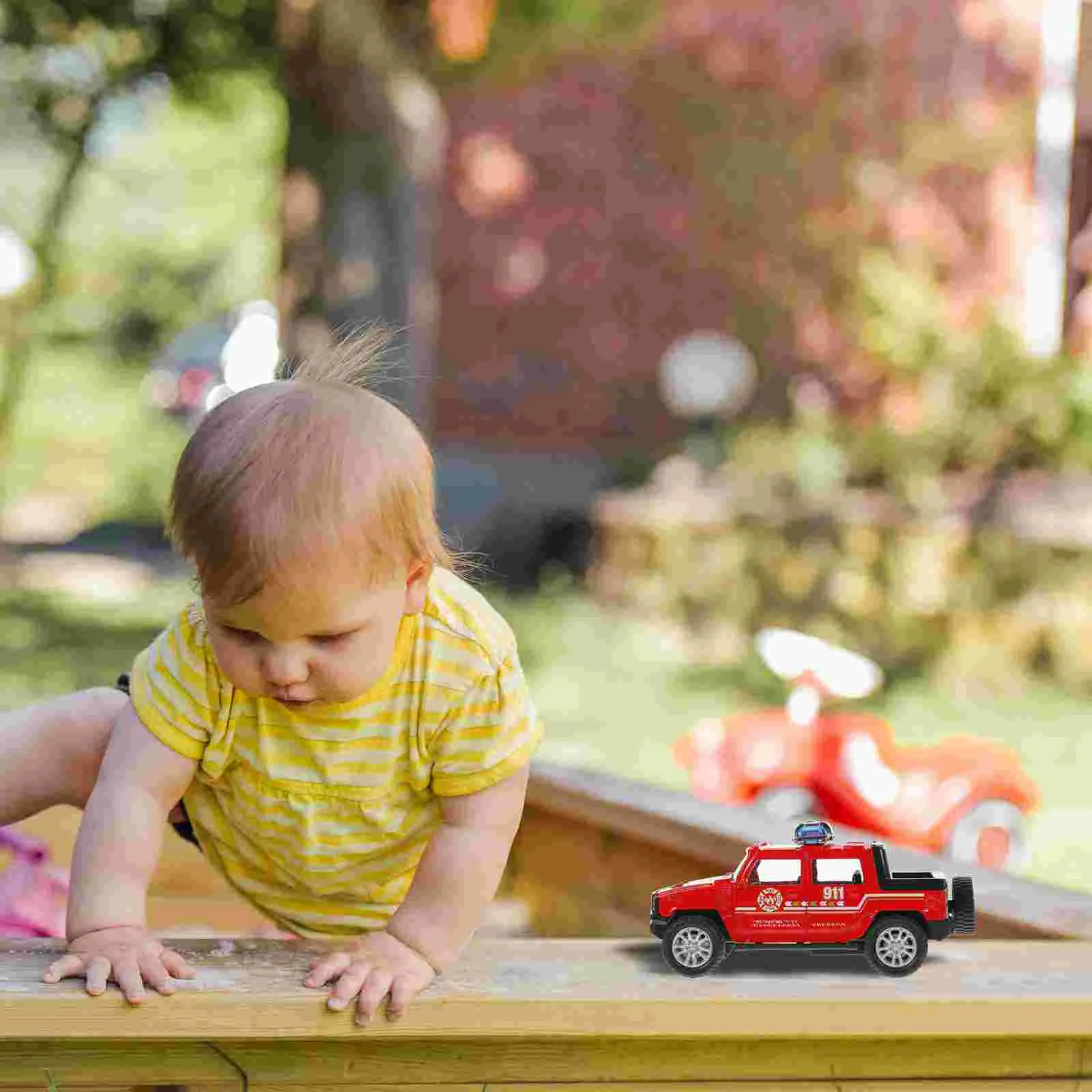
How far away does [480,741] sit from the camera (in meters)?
1.67

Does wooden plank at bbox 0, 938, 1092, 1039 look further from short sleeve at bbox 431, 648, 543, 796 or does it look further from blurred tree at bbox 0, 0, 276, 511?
blurred tree at bbox 0, 0, 276, 511

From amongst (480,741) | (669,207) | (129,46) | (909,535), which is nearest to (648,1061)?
(480,741)

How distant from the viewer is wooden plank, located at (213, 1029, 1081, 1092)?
1.46 m

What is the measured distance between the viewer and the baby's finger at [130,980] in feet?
4.56

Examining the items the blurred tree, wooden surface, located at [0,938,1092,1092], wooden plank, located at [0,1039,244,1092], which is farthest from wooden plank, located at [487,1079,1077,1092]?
the blurred tree

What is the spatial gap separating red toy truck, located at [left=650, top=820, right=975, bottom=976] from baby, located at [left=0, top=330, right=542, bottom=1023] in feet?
0.72

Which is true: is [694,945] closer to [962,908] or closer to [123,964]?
[962,908]

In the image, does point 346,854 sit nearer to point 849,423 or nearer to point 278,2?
point 278,2

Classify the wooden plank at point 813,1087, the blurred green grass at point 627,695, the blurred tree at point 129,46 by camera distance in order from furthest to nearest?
1. the blurred tree at point 129,46
2. the blurred green grass at point 627,695
3. the wooden plank at point 813,1087

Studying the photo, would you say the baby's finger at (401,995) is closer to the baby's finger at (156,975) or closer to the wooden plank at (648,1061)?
the wooden plank at (648,1061)

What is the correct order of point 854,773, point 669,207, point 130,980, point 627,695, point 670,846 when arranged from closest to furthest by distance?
A: point 130,980, point 670,846, point 854,773, point 627,695, point 669,207

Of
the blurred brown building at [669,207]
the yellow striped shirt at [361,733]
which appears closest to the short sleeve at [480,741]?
the yellow striped shirt at [361,733]

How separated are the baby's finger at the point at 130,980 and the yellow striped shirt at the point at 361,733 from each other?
0.28m

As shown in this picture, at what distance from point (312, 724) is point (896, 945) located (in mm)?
583
